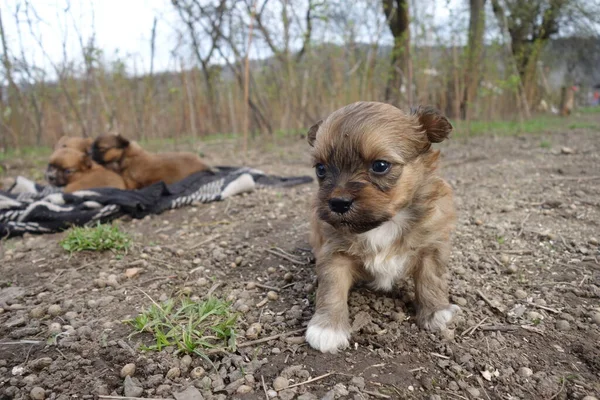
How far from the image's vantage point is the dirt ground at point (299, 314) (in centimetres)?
187

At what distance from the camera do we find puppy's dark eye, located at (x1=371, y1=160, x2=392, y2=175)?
2.16 metres

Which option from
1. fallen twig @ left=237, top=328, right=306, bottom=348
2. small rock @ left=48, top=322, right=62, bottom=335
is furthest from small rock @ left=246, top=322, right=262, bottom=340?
small rock @ left=48, top=322, right=62, bottom=335

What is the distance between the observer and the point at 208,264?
3.27m

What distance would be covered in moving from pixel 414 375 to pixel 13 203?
193 inches

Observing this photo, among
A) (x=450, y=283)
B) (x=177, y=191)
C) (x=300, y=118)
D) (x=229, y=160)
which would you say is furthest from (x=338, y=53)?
(x=450, y=283)

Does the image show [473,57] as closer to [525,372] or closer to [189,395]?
[525,372]

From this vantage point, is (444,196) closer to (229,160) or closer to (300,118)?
(229,160)

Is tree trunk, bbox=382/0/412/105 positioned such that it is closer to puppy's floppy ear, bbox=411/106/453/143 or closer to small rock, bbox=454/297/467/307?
puppy's floppy ear, bbox=411/106/453/143

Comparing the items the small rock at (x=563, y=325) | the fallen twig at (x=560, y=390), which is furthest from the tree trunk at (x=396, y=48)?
the fallen twig at (x=560, y=390)

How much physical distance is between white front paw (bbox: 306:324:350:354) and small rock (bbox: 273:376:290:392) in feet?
0.98

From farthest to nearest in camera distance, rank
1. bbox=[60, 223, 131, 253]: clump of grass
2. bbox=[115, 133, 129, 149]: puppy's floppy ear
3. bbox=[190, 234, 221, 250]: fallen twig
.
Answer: bbox=[115, 133, 129, 149]: puppy's floppy ear → bbox=[190, 234, 221, 250]: fallen twig → bbox=[60, 223, 131, 253]: clump of grass

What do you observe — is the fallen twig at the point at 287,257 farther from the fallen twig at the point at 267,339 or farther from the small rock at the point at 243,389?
the small rock at the point at 243,389

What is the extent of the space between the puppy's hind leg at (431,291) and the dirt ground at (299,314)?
0.10 meters

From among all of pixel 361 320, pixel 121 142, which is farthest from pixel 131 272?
pixel 121 142
